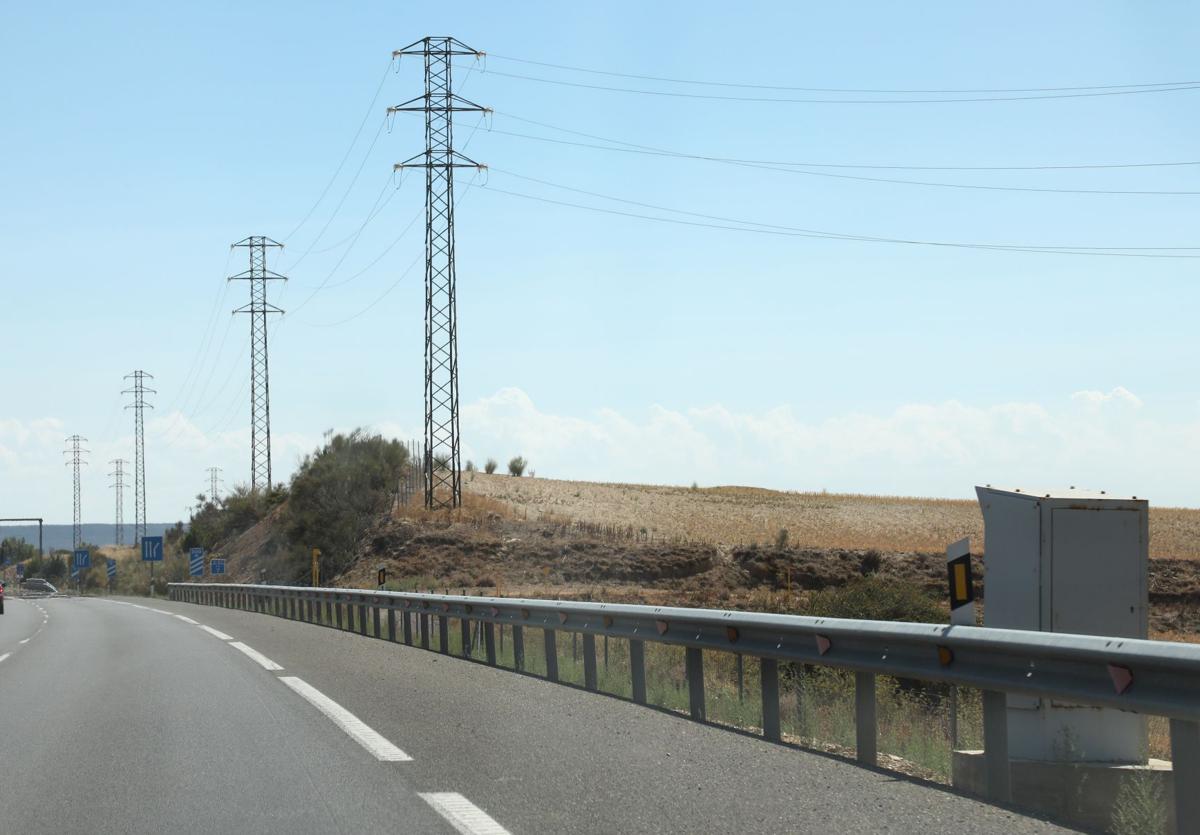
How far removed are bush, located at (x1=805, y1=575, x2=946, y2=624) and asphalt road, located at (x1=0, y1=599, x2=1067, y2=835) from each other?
851 cm

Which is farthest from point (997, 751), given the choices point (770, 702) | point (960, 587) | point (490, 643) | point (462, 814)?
point (490, 643)

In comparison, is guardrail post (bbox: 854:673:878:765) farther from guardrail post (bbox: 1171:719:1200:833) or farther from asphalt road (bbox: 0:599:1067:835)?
guardrail post (bbox: 1171:719:1200:833)

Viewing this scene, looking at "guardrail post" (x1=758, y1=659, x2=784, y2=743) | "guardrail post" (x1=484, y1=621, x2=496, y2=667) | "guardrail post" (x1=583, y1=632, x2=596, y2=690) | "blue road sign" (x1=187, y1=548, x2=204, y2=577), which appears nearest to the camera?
"guardrail post" (x1=758, y1=659, x2=784, y2=743)

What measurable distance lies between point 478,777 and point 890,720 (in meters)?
6.42

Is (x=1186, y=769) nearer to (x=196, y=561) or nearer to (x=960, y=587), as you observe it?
(x=960, y=587)

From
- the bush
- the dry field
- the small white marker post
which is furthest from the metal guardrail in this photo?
the dry field

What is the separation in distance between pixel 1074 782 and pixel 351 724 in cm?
571

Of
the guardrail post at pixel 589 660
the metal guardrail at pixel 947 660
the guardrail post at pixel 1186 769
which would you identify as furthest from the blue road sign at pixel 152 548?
the guardrail post at pixel 1186 769

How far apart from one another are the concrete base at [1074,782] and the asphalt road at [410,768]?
488mm

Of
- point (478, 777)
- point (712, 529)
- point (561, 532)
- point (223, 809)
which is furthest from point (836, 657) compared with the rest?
point (712, 529)

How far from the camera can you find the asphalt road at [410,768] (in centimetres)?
743

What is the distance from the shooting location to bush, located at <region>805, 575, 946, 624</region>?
21953 mm

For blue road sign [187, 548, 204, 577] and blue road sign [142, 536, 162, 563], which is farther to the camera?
blue road sign [142, 536, 162, 563]

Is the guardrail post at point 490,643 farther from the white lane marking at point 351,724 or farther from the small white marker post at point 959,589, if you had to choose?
the small white marker post at point 959,589
